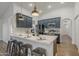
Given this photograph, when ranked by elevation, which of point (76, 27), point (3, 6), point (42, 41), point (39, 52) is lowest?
point (39, 52)

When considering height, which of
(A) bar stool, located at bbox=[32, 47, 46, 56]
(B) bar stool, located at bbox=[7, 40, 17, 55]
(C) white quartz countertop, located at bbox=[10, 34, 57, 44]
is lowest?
(A) bar stool, located at bbox=[32, 47, 46, 56]

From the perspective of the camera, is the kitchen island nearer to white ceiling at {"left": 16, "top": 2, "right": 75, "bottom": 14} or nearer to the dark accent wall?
the dark accent wall

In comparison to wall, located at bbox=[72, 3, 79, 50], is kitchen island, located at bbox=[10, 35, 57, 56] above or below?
below

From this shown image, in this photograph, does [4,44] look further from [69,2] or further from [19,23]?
[69,2]

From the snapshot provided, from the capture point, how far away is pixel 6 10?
4.72 feet

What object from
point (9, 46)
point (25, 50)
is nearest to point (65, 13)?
point (25, 50)

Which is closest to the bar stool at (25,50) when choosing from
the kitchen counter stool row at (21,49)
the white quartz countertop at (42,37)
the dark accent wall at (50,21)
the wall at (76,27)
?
the kitchen counter stool row at (21,49)

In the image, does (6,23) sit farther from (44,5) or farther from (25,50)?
(44,5)

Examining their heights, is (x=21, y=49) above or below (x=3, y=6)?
below

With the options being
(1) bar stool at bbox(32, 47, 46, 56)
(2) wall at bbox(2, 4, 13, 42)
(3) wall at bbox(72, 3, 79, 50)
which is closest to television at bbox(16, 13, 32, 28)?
(2) wall at bbox(2, 4, 13, 42)

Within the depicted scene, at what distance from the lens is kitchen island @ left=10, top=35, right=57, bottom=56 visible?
4.69ft

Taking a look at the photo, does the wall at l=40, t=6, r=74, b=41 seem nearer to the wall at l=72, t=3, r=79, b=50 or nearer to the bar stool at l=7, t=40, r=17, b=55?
the wall at l=72, t=3, r=79, b=50

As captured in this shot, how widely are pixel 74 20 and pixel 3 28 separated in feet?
3.05

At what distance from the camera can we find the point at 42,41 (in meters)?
1.44
